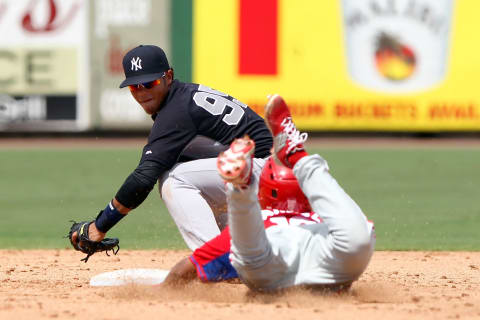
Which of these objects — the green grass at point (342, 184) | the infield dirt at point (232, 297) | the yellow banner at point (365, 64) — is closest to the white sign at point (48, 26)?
the yellow banner at point (365, 64)

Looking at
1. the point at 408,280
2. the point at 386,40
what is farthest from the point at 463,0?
the point at 408,280

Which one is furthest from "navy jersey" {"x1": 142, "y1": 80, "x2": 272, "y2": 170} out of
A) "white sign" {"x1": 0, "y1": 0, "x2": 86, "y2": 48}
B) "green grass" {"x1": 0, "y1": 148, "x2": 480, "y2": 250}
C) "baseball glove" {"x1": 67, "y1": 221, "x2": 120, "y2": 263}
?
"white sign" {"x1": 0, "y1": 0, "x2": 86, "y2": 48}

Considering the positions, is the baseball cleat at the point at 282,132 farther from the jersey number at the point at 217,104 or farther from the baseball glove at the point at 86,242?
the baseball glove at the point at 86,242

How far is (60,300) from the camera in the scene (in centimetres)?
473

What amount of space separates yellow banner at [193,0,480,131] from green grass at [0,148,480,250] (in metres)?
1.34

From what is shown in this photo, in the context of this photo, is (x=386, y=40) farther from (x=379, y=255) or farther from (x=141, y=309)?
(x=141, y=309)

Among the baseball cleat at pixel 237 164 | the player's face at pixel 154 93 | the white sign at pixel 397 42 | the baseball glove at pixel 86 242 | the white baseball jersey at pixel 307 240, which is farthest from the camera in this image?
the white sign at pixel 397 42

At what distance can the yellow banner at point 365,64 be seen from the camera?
55.2 ft

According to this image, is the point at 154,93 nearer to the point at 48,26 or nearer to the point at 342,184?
the point at 342,184

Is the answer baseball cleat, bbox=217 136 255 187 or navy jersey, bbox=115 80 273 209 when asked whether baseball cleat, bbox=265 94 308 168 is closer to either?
baseball cleat, bbox=217 136 255 187

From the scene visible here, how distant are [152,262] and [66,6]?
11.6 meters

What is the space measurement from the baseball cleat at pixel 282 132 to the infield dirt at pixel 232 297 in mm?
727

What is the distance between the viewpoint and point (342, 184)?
11336mm

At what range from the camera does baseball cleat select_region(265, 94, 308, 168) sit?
4.41m
